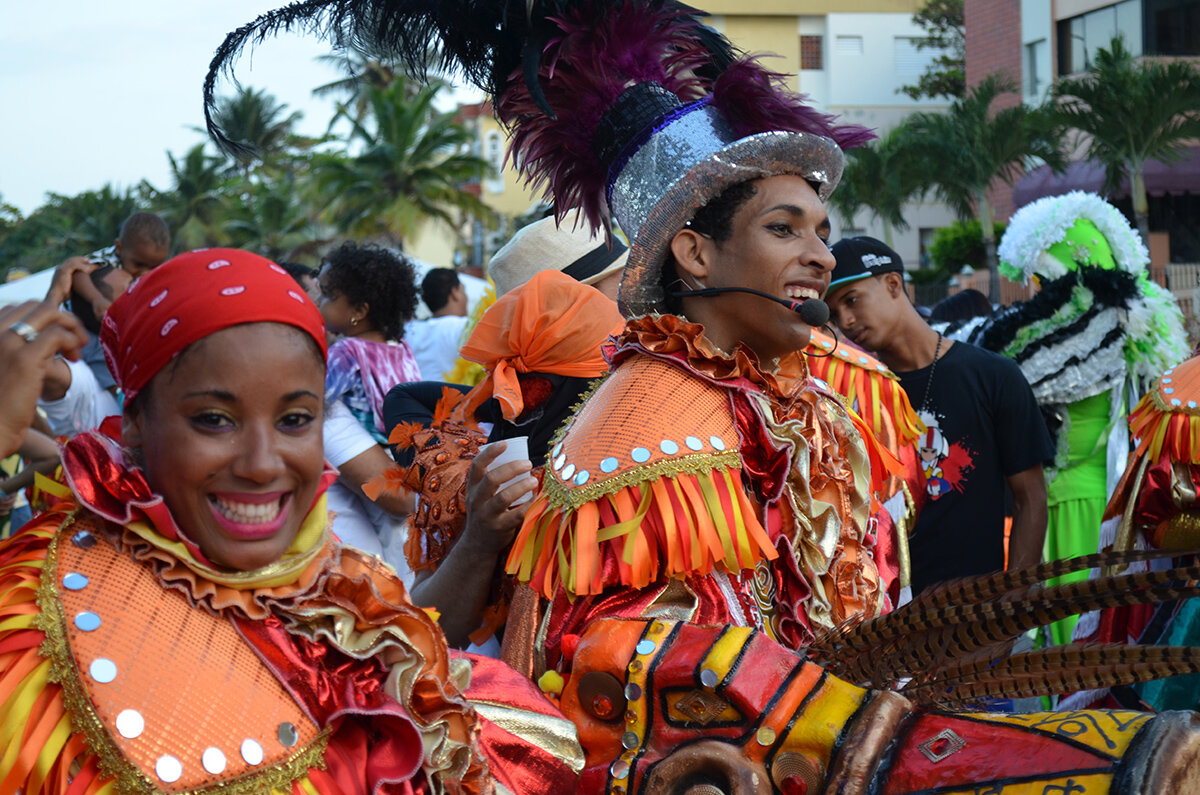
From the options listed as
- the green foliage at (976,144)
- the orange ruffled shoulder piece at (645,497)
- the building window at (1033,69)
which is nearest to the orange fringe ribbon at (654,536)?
the orange ruffled shoulder piece at (645,497)

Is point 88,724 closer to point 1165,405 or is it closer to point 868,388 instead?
point 868,388

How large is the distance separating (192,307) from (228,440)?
0.21 meters

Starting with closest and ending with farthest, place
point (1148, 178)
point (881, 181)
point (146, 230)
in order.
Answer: point (146, 230), point (1148, 178), point (881, 181)

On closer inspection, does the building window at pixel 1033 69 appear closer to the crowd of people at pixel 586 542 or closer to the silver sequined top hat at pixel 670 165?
the crowd of people at pixel 586 542

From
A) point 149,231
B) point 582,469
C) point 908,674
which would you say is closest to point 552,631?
point 582,469

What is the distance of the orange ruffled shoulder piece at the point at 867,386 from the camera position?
4.31 meters

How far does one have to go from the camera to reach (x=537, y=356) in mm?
3350

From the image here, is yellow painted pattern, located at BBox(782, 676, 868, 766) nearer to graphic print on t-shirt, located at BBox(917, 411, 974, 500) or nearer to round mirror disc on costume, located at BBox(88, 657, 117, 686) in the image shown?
round mirror disc on costume, located at BBox(88, 657, 117, 686)

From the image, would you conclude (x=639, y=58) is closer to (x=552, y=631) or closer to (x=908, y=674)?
(x=552, y=631)

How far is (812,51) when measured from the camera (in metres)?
43.4

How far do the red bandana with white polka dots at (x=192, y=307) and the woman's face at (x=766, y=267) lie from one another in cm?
115

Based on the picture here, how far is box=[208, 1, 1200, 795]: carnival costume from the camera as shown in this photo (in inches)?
72.3

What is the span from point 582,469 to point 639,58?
3.79 ft

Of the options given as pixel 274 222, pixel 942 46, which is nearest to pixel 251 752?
pixel 942 46
